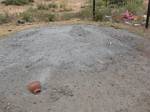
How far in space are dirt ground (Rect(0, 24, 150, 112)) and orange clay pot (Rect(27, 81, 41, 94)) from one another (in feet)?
0.20

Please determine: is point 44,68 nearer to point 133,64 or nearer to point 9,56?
point 9,56

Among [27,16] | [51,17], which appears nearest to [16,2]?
[27,16]

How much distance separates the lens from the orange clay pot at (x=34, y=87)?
5305mm

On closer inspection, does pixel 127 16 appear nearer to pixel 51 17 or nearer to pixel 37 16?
pixel 51 17

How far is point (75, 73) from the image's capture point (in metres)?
5.56

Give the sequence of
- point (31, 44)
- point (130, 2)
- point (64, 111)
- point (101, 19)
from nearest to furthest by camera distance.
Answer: point (64, 111) < point (31, 44) < point (101, 19) < point (130, 2)

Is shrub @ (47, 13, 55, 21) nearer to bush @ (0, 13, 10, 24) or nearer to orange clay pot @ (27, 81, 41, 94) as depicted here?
bush @ (0, 13, 10, 24)

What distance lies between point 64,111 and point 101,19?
4408mm

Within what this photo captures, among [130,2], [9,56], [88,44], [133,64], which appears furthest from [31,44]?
[130,2]

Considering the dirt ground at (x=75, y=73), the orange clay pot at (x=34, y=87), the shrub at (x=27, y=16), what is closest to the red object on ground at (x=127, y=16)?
the dirt ground at (x=75, y=73)

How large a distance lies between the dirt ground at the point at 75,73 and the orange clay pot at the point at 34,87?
0.06m

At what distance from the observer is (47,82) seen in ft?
17.7

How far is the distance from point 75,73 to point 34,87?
0.64m

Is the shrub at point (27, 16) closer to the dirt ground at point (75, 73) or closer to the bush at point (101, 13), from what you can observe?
the bush at point (101, 13)
